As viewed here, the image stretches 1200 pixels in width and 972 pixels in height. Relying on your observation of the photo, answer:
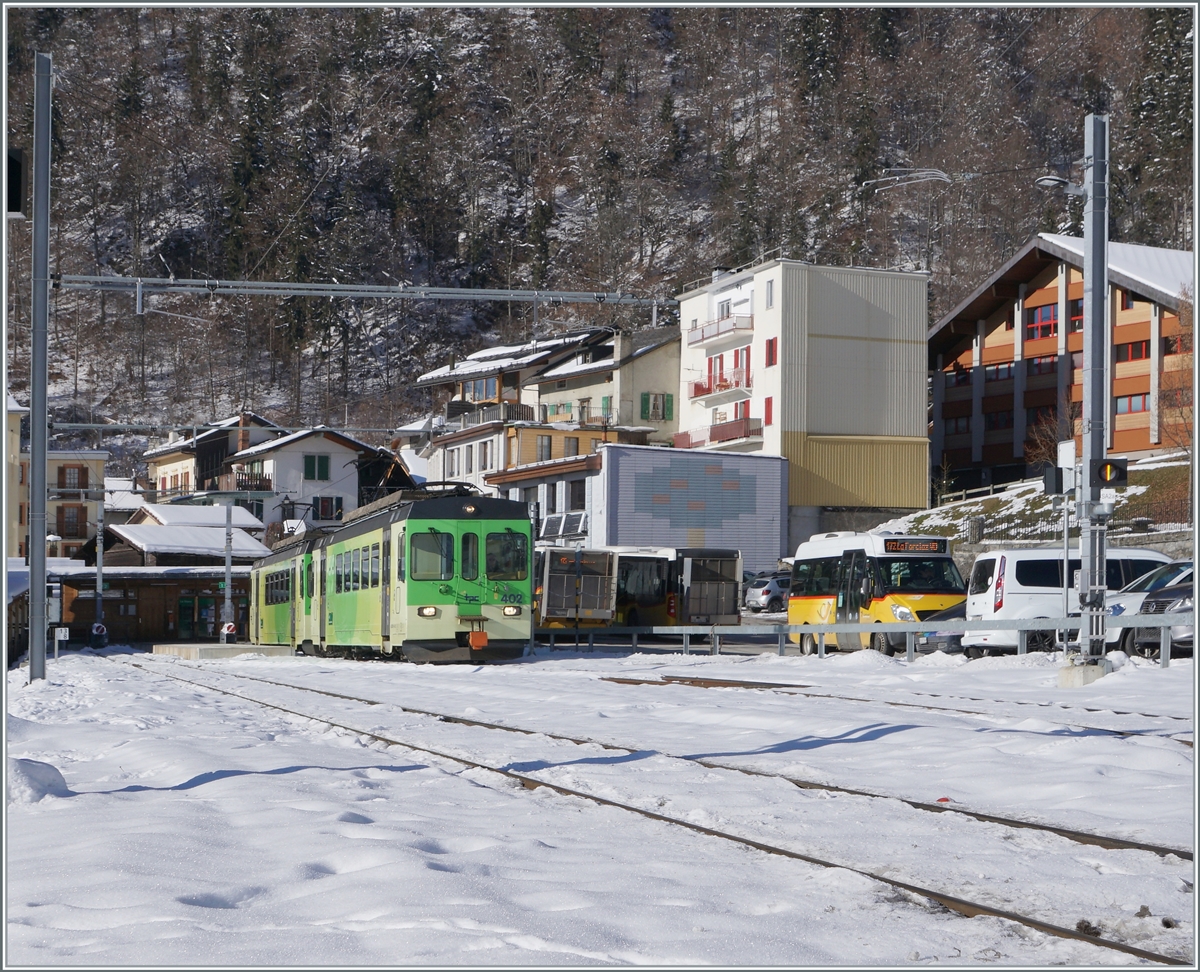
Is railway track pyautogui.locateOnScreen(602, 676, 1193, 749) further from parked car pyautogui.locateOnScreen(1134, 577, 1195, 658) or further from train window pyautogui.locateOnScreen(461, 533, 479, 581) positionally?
train window pyautogui.locateOnScreen(461, 533, 479, 581)

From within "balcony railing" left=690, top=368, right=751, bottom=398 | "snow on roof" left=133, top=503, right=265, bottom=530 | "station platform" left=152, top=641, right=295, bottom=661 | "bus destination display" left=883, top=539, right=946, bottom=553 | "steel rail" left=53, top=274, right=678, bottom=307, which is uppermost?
"balcony railing" left=690, top=368, right=751, bottom=398

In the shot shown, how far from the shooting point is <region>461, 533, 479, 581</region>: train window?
89.4 ft

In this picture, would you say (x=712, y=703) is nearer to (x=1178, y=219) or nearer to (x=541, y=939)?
(x=541, y=939)

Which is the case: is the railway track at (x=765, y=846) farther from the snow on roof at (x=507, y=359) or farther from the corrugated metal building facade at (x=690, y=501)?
the snow on roof at (x=507, y=359)

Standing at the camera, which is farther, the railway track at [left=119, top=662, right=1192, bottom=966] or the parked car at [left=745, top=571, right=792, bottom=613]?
the parked car at [left=745, top=571, right=792, bottom=613]

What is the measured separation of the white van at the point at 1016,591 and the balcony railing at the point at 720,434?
139 feet

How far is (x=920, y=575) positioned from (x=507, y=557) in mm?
8442

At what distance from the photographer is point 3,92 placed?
11.2 meters

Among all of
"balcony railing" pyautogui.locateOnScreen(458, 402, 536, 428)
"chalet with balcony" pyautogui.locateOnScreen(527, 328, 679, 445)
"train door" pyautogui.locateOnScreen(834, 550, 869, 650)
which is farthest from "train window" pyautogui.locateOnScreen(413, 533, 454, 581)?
"balcony railing" pyautogui.locateOnScreen(458, 402, 536, 428)

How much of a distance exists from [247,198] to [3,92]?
13377 centimetres

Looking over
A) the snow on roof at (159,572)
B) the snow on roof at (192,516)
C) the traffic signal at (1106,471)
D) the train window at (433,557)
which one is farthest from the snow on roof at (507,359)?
the traffic signal at (1106,471)

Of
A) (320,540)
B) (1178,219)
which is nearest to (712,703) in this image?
(320,540)

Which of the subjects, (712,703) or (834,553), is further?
(834,553)

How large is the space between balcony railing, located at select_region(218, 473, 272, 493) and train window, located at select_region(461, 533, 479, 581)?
58.1m
